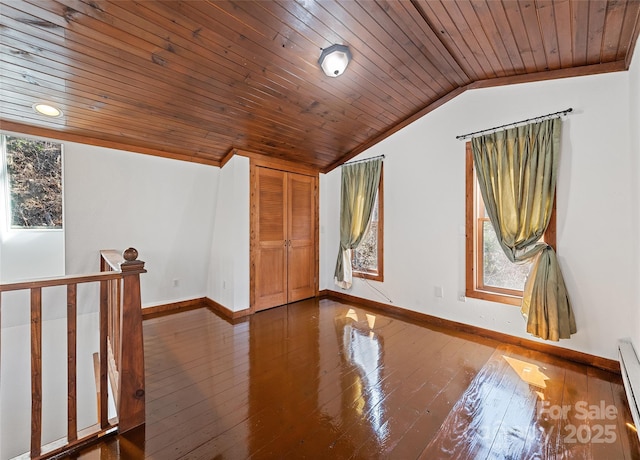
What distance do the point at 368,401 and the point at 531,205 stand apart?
7.74 ft

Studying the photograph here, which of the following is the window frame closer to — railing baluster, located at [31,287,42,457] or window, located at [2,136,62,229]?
window, located at [2,136,62,229]

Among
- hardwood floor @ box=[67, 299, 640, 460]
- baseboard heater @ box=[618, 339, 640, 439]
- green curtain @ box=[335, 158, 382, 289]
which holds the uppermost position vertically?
green curtain @ box=[335, 158, 382, 289]

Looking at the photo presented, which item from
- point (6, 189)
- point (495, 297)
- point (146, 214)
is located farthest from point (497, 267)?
point (6, 189)

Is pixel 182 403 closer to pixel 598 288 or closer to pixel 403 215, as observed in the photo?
pixel 403 215

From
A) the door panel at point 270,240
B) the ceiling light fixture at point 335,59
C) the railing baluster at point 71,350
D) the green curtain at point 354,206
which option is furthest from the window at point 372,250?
the railing baluster at point 71,350

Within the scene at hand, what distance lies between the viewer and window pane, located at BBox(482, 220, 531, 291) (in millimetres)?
2941

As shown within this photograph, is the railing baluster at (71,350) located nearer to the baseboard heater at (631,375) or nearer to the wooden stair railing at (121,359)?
the wooden stair railing at (121,359)

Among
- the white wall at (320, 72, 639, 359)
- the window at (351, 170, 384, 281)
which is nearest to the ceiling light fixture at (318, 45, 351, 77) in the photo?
the white wall at (320, 72, 639, 359)

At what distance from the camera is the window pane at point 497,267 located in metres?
2.94

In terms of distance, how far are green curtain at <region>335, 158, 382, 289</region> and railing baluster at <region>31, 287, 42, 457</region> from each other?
351cm

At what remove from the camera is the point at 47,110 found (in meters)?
2.58

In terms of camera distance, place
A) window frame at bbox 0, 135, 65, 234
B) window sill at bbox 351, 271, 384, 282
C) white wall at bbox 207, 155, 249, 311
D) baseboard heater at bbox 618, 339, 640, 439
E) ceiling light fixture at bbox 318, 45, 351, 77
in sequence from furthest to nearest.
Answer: window sill at bbox 351, 271, 384, 282 → white wall at bbox 207, 155, 249, 311 → window frame at bbox 0, 135, 65, 234 → ceiling light fixture at bbox 318, 45, 351, 77 → baseboard heater at bbox 618, 339, 640, 439

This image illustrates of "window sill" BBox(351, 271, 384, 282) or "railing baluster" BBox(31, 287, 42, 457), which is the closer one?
"railing baluster" BBox(31, 287, 42, 457)

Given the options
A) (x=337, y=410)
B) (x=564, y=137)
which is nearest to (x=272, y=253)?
(x=337, y=410)
